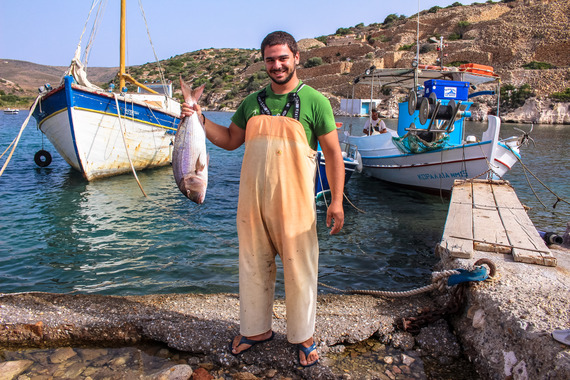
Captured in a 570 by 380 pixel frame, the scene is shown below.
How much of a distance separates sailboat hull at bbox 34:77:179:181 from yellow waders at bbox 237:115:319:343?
885cm

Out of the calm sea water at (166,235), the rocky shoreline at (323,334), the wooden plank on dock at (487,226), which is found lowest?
the calm sea water at (166,235)

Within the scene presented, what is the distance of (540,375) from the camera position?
2.34 m

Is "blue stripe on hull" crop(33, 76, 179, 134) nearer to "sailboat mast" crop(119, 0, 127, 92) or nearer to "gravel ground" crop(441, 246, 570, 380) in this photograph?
"sailboat mast" crop(119, 0, 127, 92)

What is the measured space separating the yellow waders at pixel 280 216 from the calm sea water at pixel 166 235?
80.2 inches

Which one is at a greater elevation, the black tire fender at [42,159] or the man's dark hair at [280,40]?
the man's dark hair at [280,40]

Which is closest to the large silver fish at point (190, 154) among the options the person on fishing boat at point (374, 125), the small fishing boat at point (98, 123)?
the small fishing boat at point (98, 123)

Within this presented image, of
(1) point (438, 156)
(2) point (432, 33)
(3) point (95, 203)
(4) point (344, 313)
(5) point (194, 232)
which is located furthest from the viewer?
(2) point (432, 33)

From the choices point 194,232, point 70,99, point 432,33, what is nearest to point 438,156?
point 194,232

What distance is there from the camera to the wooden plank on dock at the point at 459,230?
3.90m

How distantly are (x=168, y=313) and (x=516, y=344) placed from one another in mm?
2618

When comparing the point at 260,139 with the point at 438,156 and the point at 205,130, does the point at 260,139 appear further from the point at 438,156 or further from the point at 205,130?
the point at 438,156

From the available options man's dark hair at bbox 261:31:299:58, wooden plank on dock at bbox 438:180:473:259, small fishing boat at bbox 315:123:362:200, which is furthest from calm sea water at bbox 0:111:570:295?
man's dark hair at bbox 261:31:299:58

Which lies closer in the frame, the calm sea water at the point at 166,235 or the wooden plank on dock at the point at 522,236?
the wooden plank on dock at the point at 522,236

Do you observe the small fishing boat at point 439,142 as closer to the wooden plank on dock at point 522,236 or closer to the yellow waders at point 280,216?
the wooden plank on dock at point 522,236
